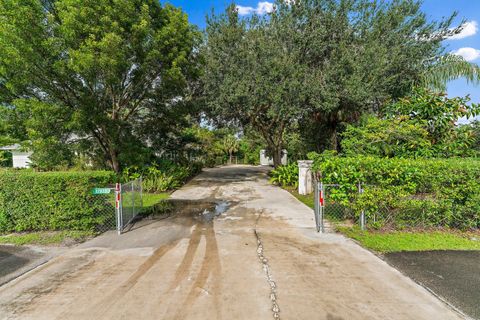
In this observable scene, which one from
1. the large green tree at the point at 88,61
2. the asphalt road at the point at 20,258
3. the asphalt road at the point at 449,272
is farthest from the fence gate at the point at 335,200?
the large green tree at the point at 88,61

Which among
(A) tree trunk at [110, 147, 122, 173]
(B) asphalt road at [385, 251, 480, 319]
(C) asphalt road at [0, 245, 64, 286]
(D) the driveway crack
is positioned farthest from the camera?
(A) tree trunk at [110, 147, 122, 173]

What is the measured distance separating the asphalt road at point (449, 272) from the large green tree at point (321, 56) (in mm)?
7609

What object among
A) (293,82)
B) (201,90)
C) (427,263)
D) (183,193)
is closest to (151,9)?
(201,90)

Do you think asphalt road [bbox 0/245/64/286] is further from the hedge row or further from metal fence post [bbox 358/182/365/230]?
metal fence post [bbox 358/182/365/230]

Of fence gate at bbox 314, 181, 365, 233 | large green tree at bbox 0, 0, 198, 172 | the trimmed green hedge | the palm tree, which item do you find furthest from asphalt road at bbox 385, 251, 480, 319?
large green tree at bbox 0, 0, 198, 172

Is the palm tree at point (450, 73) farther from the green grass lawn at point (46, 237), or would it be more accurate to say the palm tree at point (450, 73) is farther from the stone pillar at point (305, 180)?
the green grass lawn at point (46, 237)

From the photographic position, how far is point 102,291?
3.14m

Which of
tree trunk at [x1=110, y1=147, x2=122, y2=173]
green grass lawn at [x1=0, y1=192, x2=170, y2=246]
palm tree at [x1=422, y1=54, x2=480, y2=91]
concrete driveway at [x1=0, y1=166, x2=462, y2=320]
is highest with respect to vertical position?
palm tree at [x1=422, y1=54, x2=480, y2=91]

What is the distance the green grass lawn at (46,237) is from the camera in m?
4.85

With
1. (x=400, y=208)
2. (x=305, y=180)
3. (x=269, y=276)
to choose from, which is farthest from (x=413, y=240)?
(x=305, y=180)

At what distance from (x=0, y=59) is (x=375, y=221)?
36.3ft

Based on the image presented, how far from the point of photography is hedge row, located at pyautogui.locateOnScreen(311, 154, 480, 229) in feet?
16.4

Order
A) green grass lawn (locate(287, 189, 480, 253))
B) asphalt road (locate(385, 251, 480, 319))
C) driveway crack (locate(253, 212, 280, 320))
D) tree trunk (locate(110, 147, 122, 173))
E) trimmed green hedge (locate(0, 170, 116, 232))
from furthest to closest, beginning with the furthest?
tree trunk (locate(110, 147, 122, 173)), trimmed green hedge (locate(0, 170, 116, 232)), green grass lawn (locate(287, 189, 480, 253)), asphalt road (locate(385, 251, 480, 319)), driveway crack (locate(253, 212, 280, 320))

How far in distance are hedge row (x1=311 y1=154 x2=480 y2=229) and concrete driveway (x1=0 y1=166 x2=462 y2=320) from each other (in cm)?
117
